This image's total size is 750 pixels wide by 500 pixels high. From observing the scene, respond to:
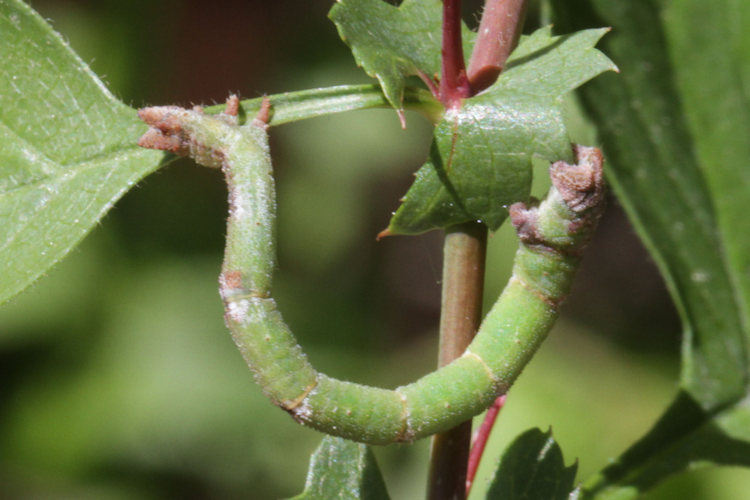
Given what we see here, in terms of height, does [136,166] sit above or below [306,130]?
below

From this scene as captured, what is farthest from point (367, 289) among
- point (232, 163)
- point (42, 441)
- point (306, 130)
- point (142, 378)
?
point (232, 163)

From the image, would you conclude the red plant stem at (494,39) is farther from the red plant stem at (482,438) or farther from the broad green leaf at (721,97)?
the broad green leaf at (721,97)

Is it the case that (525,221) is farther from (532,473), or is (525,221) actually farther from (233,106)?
(233,106)

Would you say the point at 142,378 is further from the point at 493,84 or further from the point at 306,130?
the point at 493,84

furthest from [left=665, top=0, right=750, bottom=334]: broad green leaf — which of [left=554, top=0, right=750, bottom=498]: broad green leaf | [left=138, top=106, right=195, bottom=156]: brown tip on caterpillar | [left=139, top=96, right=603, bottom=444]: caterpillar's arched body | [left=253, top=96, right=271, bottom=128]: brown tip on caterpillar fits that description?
[left=138, top=106, right=195, bottom=156]: brown tip on caterpillar

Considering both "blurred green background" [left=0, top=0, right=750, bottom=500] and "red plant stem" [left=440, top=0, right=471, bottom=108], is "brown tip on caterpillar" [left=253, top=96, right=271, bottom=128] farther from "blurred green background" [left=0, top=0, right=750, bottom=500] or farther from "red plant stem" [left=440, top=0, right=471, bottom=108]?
"blurred green background" [left=0, top=0, right=750, bottom=500]

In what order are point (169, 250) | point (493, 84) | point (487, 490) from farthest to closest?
point (169, 250) < point (487, 490) < point (493, 84)
